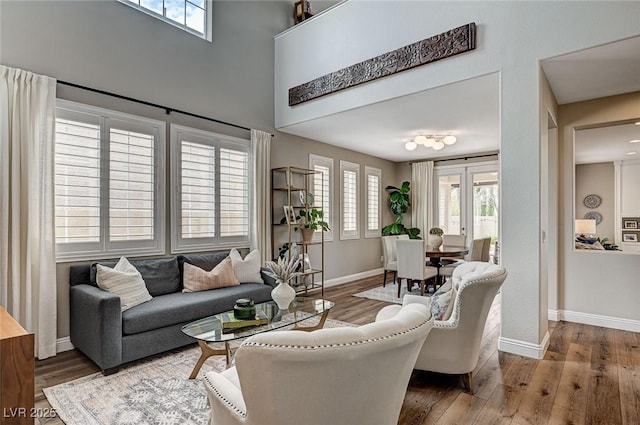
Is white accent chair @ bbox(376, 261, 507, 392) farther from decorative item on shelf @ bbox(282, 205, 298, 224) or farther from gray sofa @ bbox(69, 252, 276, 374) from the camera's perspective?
decorative item on shelf @ bbox(282, 205, 298, 224)

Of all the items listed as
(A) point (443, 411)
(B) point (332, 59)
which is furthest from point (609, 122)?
(A) point (443, 411)

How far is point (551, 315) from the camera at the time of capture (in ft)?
13.6

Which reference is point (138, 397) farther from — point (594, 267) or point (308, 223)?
point (594, 267)

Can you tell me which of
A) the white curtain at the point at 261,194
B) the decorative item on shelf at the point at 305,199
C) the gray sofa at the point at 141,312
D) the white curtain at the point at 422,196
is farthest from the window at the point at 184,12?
the white curtain at the point at 422,196

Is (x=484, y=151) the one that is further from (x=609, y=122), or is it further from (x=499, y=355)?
(x=499, y=355)

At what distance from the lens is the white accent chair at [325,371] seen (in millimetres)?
1057

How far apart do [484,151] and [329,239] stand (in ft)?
11.9

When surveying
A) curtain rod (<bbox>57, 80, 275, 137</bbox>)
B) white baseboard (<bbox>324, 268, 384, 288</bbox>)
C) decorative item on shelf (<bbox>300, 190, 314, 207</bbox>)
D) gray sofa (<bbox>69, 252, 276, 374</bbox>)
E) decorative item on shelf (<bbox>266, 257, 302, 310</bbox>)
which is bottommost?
white baseboard (<bbox>324, 268, 384, 288</bbox>)

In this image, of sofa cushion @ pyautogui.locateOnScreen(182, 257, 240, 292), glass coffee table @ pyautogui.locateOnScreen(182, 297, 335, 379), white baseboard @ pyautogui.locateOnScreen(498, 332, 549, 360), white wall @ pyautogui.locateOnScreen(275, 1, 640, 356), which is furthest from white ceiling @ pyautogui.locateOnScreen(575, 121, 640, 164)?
sofa cushion @ pyautogui.locateOnScreen(182, 257, 240, 292)

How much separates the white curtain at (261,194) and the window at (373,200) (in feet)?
8.92

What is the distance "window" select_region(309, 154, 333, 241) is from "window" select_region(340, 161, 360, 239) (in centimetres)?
33

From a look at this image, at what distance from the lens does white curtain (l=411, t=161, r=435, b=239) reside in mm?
7531

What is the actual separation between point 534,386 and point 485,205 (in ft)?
16.5

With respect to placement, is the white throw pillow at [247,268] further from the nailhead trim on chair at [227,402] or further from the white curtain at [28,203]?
the nailhead trim on chair at [227,402]
